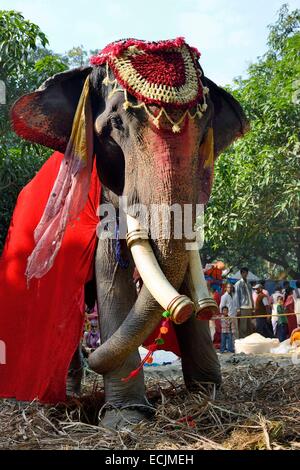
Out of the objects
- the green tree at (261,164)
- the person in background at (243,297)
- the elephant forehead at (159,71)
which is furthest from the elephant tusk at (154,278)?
the person in background at (243,297)

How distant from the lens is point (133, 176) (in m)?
4.07

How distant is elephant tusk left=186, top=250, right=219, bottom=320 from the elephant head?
57mm

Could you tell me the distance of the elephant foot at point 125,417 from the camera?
4.02 metres

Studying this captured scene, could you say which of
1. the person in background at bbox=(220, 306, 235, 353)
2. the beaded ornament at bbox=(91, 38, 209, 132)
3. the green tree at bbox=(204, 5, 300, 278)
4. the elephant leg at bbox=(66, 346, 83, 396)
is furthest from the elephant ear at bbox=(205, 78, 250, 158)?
the person in background at bbox=(220, 306, 235, 353)

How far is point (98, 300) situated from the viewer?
448 cm

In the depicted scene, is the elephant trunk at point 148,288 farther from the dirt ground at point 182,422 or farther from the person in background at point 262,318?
the person in background at point 262,318

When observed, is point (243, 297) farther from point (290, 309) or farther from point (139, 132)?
point (139, 132)

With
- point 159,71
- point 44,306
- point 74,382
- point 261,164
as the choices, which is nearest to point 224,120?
point 159,71

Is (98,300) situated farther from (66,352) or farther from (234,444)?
(234,444)

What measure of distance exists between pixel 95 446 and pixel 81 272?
1.20 metres

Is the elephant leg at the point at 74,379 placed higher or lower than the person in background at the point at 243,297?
lower

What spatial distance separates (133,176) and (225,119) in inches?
45.7

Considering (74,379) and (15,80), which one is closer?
(74,379)

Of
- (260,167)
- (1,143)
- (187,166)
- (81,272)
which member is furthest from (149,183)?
(260,167)
